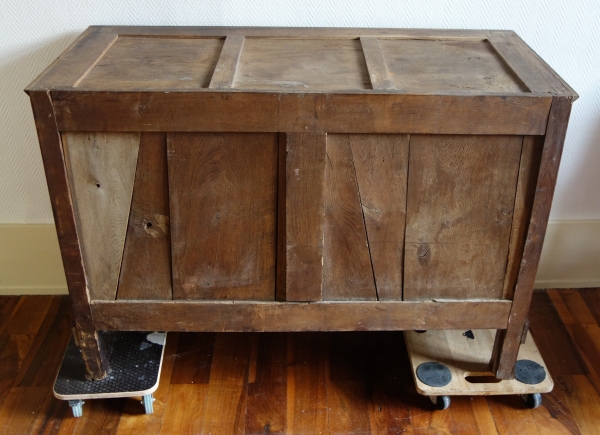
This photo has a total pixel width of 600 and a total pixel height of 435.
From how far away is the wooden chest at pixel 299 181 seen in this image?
3.71ft

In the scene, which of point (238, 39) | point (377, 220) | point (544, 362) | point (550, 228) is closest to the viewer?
point (377, 220)

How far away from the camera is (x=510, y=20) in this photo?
1544mm

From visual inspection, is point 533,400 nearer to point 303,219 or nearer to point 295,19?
point 303,219

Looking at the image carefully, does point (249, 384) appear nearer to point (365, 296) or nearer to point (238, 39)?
point (365, 296)

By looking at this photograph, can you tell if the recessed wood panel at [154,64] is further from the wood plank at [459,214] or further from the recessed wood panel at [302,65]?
the wood plank at [459,214]

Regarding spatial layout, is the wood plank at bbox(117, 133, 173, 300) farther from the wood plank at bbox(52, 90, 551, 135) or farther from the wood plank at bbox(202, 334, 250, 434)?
the wood plank at bbox(202, 334, 250, 434)

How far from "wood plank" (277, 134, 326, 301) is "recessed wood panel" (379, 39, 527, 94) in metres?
0.20

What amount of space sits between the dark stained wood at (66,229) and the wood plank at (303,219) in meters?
0.40

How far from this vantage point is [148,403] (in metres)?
1.45

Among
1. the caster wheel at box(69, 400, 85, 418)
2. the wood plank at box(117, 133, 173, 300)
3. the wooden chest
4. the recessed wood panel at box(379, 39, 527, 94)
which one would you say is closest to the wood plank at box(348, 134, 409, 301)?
the wooden chest

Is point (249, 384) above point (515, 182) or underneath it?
underneath

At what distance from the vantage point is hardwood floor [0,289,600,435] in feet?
4.72

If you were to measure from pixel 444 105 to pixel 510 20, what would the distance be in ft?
1.86

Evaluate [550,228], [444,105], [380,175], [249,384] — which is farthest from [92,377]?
[550,228]
